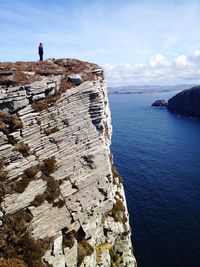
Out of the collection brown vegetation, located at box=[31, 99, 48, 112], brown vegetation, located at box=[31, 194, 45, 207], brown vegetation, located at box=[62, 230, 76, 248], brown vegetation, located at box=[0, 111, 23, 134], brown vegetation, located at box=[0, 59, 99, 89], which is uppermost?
brown vegetation, located at box=[0, 59, 99, 89]

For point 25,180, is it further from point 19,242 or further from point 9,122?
point 9,122

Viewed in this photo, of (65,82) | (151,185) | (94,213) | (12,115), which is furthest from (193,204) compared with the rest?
(12,115)

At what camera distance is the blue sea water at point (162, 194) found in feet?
175

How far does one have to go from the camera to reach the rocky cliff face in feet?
83.8

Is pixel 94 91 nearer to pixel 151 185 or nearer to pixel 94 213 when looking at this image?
Answer: pixel 94 213

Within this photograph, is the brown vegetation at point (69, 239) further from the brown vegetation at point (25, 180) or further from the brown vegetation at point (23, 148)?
the brown vegetation at point (23, 148)

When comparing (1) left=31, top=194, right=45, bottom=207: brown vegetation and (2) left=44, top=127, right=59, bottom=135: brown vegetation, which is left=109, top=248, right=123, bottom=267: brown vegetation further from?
(2) left=44, top=127, right=59, bottom=135: brown vegetation

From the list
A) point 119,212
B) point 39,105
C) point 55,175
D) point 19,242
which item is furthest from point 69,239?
point 39,105

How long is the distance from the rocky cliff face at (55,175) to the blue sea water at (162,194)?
64.5 feet

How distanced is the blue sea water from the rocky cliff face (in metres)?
19.7

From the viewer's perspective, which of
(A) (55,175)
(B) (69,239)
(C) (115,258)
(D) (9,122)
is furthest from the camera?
(C) (115,258)

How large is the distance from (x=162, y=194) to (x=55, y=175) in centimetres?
4998

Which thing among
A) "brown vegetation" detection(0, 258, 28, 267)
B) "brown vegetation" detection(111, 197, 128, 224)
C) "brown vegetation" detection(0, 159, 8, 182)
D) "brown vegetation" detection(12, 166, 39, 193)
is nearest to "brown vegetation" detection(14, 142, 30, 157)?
"brown vegetation" detection(12, 166, 39, 193)

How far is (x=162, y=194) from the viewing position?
7400 cm
